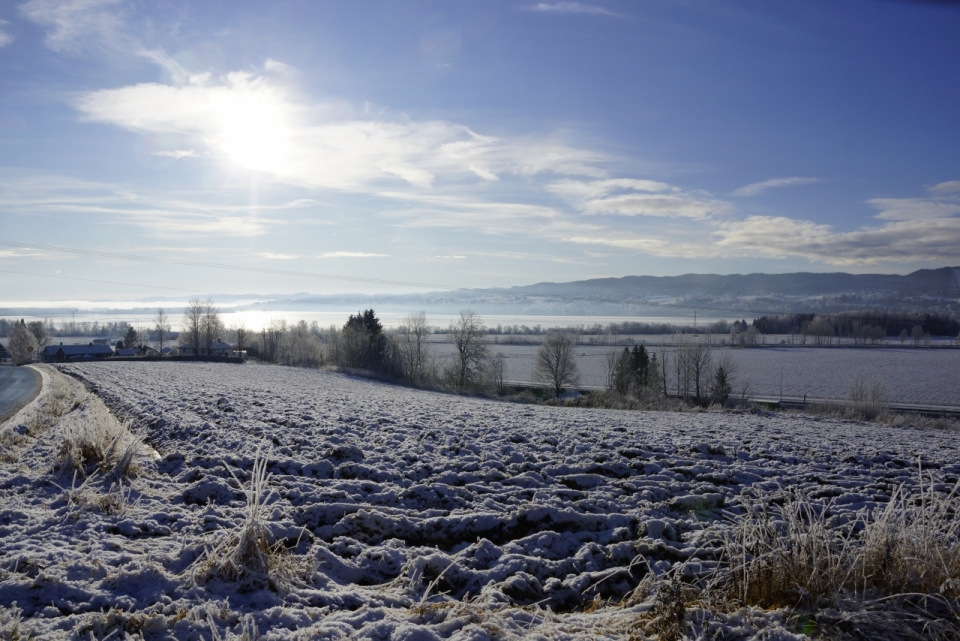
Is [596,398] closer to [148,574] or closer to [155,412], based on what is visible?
[155,412]

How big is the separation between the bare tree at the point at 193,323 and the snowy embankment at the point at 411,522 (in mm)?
83002

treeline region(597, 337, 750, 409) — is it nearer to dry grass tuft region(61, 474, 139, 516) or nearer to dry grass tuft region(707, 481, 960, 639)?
dry grass tuft region(707, 481, 960, 639)

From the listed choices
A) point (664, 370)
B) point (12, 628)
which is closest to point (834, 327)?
point (664, 370)

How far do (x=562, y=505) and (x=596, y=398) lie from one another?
3304 cm

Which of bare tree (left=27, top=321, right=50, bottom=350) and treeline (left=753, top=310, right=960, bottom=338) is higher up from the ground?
bare tree (left=27, top=321, right=50, bottom=350)

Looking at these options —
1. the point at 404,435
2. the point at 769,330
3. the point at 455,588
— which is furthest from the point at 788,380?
the point at 455,588

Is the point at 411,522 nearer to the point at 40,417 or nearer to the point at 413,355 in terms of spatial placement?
the point at 40,417

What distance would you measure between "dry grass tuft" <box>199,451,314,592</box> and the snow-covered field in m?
60.2

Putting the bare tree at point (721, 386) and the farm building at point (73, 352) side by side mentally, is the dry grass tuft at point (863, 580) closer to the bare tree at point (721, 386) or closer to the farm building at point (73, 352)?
the bare tree at point (721, 386)

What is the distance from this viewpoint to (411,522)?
6.62 metres

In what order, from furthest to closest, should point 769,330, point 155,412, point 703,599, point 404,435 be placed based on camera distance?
point 769,330 < point 155,412 < point 404,435 < point 703,599

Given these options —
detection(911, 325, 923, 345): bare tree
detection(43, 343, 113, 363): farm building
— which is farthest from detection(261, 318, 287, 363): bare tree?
detection(911, 325, 923, 345): bare tree

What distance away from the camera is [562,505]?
7137 millimetres

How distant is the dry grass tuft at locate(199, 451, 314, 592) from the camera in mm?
4789
